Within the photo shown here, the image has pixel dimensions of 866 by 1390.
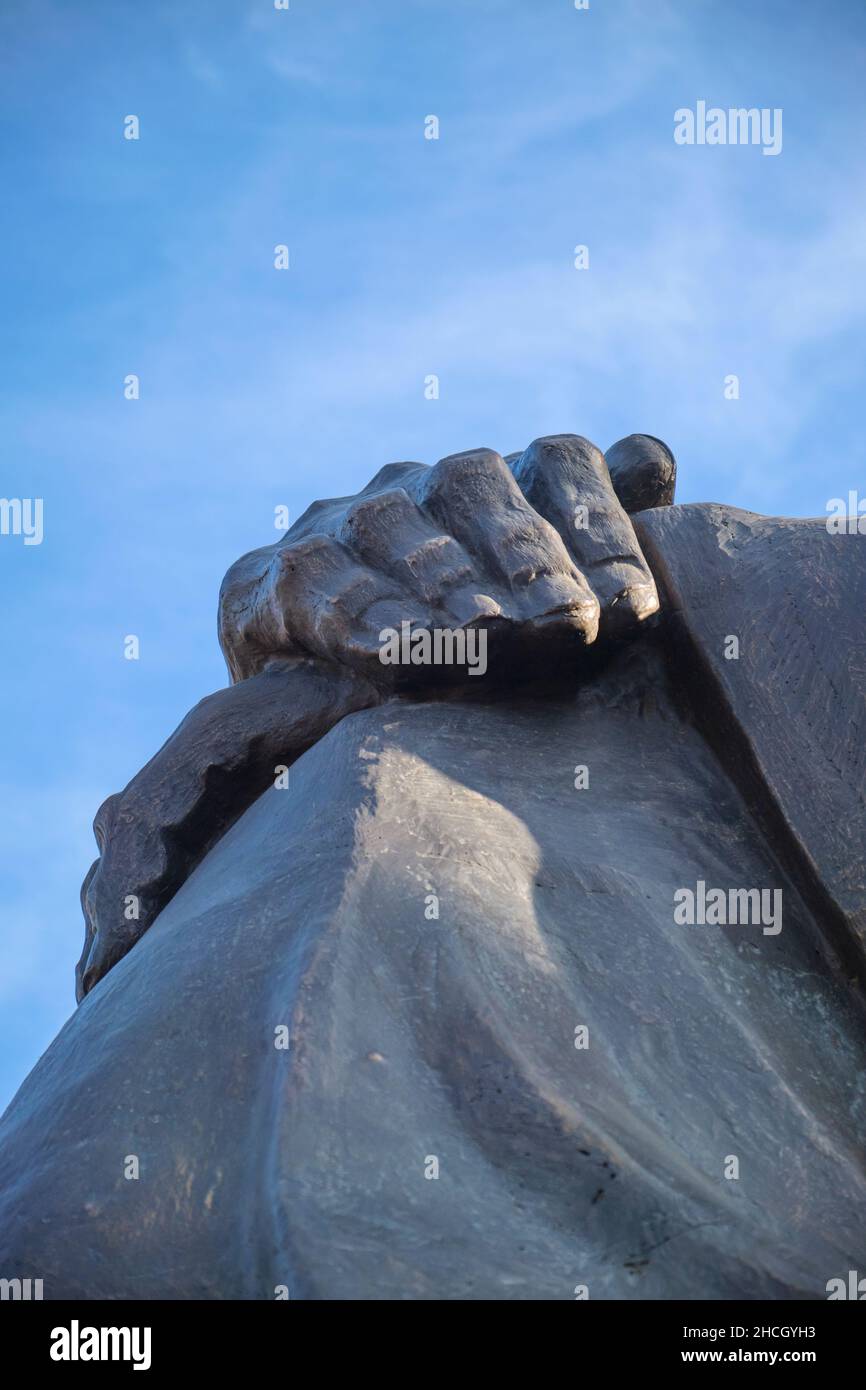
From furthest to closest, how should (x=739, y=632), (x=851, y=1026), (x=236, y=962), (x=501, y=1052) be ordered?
1. (x=739, y=632)
2. (x=851, y=1026)
3. (x=236, y=962)
4. (x=501, y=1052)

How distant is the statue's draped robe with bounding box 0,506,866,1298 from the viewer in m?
1.75

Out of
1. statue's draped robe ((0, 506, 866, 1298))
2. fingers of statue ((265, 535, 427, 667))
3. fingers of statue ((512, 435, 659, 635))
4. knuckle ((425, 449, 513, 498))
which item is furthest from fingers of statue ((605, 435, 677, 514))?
fingers of statue ((265, 535, 427, 667))

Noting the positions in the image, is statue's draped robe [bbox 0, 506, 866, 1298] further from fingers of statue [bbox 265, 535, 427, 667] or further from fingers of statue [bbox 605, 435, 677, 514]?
fingers of statue [bbox 605, 435, 677, 514]

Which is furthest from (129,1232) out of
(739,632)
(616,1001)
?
(739,632)

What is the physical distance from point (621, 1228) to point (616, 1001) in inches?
17.5

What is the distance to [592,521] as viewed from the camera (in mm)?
2900

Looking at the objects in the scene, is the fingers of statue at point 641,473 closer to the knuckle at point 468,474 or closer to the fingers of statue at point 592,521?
the fingers of statue at point 592,521

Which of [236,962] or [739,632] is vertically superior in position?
[739,632]

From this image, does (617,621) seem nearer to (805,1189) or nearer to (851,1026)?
(851,1026)

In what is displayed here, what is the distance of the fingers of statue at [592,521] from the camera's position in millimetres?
2830

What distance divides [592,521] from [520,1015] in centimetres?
113

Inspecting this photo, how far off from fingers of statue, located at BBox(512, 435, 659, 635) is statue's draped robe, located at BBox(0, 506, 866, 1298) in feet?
0.34

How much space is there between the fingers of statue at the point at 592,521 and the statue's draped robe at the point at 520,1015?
103 millimetres

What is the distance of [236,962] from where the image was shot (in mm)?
2125
